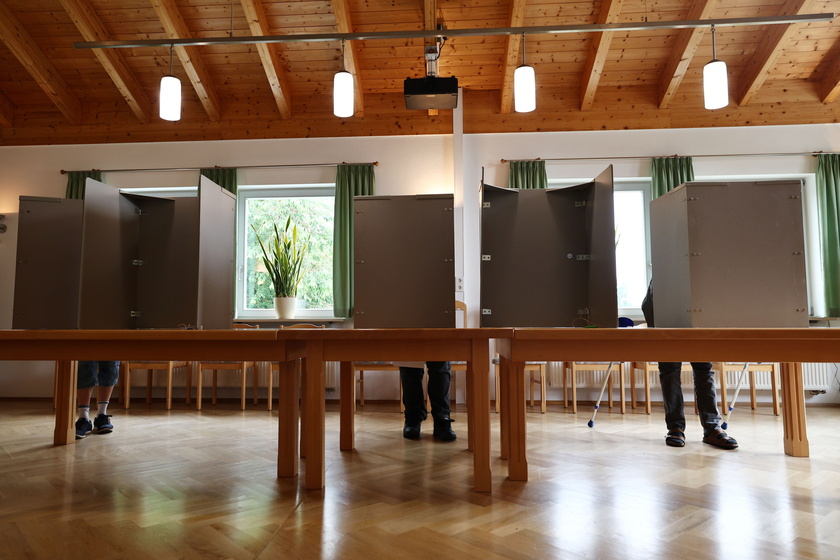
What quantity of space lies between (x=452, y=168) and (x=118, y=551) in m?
4.35

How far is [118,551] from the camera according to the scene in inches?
60.8


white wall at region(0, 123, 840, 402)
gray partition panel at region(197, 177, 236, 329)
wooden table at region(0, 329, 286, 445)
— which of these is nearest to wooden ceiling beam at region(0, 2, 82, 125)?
white wall at region(0, 123, 840, 402)

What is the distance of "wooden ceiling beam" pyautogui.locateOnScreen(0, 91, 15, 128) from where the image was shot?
552 centimetres

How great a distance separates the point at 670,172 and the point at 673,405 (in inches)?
107

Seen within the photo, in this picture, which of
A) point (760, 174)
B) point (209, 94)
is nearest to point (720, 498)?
point (760, 174)

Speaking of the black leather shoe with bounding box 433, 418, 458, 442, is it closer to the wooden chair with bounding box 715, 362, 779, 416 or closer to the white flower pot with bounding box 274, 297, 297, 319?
the wooden chair with bounding box 715, 362, 779, 416

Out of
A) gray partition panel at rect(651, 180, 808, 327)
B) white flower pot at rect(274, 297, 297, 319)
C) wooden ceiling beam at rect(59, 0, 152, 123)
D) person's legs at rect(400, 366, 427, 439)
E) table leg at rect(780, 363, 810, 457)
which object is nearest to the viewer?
gray partition panel at rect(651, 180, 808, 327)

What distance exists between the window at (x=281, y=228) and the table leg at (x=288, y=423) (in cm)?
313

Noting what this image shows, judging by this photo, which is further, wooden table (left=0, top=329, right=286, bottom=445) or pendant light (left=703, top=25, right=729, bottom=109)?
pendant light (left=703, top=25, right=729, bottom=109)

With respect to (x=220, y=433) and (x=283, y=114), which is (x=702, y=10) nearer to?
(x=283, y=114)

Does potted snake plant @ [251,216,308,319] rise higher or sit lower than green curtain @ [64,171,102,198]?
lower

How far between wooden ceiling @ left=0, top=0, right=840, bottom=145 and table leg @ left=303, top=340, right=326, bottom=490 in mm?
3274

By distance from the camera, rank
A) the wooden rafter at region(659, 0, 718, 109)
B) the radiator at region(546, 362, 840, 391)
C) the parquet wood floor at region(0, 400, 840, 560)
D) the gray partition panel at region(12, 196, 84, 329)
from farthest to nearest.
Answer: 1. the radiator at region(546, 362, 840, 391)
2. the wooden rafter at region(659, 0, 718, 109)
3. the gray partition panel at region(12, 196, 84, 329)
4. the parquet wood floor at region(0, 400, 840, 560)

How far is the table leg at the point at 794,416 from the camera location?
8.72 feet
